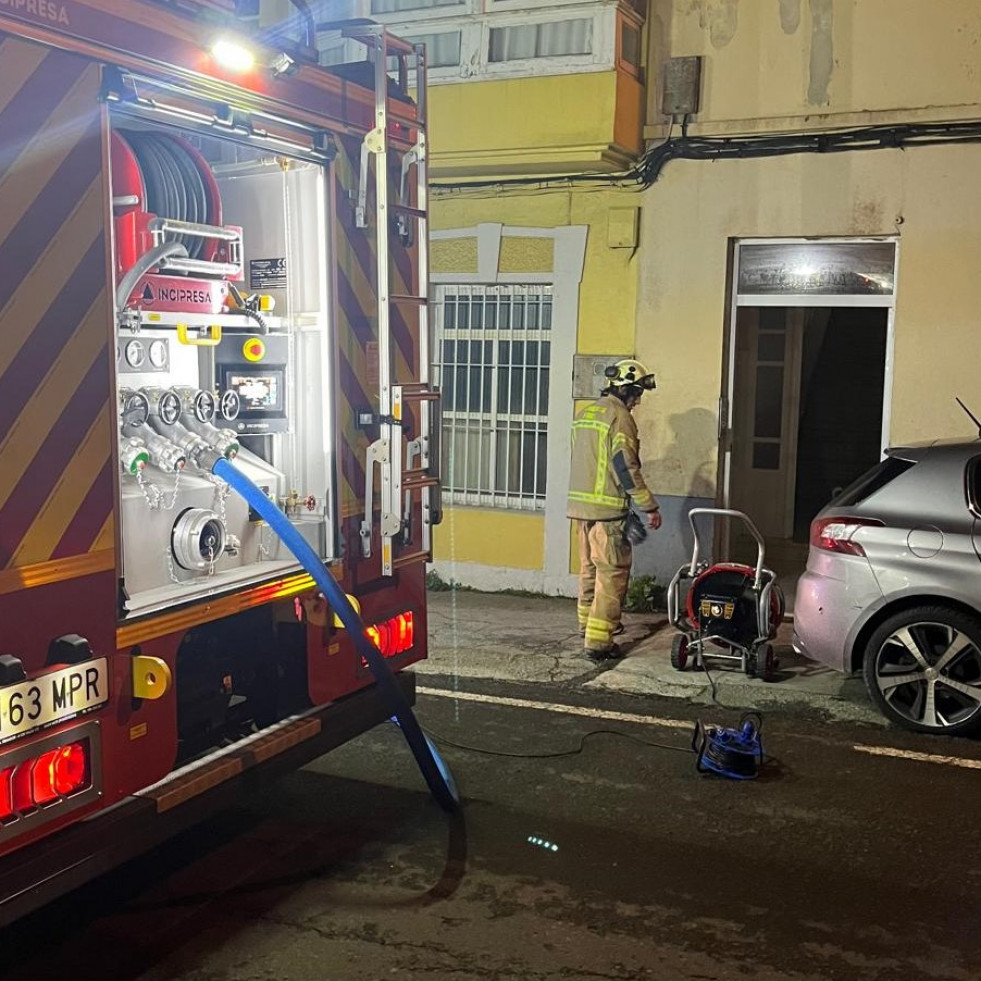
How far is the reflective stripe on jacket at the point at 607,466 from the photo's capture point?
8148 mm

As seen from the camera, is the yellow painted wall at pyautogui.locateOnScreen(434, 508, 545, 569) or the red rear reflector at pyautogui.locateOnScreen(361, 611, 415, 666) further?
the yellow painted wall at pyautogui.locateOnScreen(434, 508, 545, 569)

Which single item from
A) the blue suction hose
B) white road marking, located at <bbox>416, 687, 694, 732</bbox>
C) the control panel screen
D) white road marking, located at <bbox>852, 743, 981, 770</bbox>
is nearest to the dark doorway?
white road marking, located at <bbox>416, 687, 694, 732</bbox>

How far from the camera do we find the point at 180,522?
4.28 metres

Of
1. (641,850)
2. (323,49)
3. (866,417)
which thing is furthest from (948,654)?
(866,417)

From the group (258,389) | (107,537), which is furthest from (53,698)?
(258,389)

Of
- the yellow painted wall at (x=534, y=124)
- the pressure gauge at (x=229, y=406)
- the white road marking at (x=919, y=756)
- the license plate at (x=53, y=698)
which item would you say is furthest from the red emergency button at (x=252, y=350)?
the yellow painted wall at (x=534, y=124)

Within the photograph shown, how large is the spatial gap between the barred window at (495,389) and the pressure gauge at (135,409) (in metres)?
6.23

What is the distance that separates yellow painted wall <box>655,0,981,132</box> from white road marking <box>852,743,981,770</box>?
4998 millimetres

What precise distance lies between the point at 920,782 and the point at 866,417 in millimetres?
9062

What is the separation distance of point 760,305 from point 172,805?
7149mm

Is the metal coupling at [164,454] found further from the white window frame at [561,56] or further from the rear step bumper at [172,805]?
the white window frame at [561,56]

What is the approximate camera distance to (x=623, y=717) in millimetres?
6859

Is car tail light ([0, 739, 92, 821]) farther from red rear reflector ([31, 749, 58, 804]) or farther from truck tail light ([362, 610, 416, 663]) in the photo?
truck tail light ([362, 610, 416, 663])

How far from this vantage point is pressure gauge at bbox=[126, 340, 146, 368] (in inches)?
172
